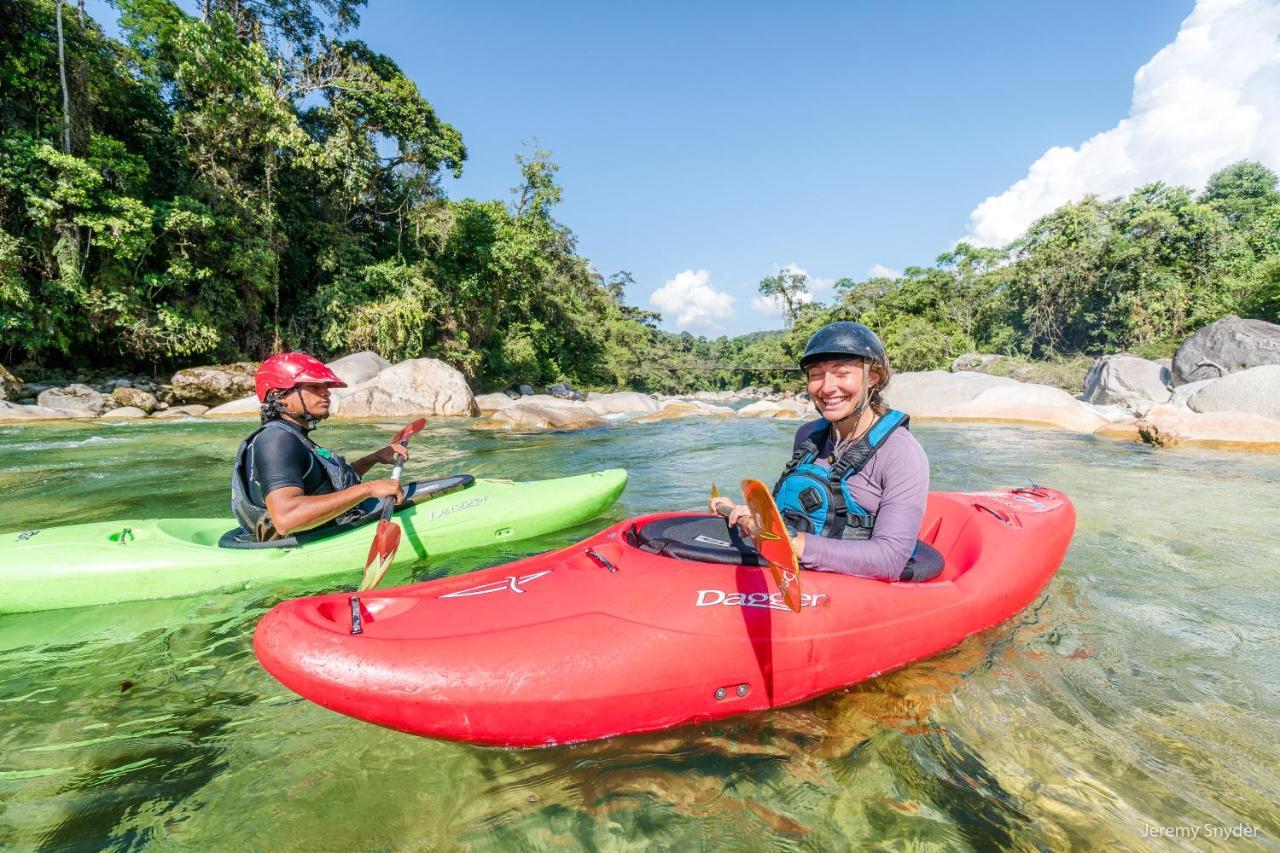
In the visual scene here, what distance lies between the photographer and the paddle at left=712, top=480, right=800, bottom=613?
1.78m

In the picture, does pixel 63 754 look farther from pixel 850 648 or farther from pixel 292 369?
pixel 850 648

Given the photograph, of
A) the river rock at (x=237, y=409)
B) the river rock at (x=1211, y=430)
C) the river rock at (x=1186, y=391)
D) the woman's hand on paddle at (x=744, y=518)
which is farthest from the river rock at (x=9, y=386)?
the river rock at (x=1186, y=391)

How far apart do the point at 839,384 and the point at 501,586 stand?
1.64 metres

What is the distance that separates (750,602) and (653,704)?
518 millimetres

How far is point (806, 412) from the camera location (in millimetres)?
17828

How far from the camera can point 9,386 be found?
12367 millimetres

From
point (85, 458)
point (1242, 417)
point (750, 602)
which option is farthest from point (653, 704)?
point (1242, 417)

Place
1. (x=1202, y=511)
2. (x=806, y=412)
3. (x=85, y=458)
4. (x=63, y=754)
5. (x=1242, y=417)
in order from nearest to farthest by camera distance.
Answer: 1. (x=63, y=754)
2. (x=1202, y=511)
3. (x=85, y=458)
4. (x=1242, y=417)
5. (x=806, y=412)

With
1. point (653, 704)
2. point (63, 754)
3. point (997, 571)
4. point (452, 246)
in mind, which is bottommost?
point (63, 754)

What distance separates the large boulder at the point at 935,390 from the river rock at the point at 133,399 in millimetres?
19157

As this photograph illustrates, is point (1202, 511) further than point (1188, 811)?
Yes

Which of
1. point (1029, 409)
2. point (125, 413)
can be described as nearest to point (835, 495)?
point (1029, 409)

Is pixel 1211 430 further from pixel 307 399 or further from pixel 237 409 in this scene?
pixel 237 409

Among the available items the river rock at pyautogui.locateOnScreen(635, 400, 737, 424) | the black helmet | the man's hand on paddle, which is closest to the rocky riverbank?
the river rock at pyautogui.locateOnScreen(635, 400, 737, 424)
